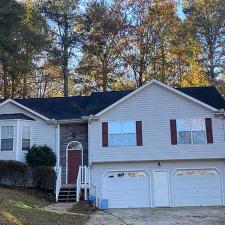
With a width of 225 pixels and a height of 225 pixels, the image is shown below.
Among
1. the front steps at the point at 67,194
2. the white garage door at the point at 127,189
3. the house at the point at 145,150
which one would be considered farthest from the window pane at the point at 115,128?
the front steps at the point at 67,194

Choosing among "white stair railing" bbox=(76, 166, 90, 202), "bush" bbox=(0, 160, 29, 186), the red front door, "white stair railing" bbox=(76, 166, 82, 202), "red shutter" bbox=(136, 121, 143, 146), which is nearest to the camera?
"white stair railing" bbox=(76, 166, 82, 202)

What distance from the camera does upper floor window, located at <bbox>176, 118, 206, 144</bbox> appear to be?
23453 mm

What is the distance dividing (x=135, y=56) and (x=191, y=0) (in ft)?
25.5

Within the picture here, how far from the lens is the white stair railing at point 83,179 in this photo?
73.2ft

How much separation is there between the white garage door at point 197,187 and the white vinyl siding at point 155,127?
3.45 feet

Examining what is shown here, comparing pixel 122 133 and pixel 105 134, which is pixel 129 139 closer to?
pixel 122 133

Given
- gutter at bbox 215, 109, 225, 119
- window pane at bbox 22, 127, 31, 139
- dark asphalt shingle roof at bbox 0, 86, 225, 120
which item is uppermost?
dark asphalt shingle roof at bbox 0, 86, 225, 120

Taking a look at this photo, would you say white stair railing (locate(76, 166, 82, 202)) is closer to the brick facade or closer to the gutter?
the brick facade

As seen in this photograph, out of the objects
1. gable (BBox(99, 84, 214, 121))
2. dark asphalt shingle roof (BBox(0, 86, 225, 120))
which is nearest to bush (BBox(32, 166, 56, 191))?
dark asphalt shingle roof (BBox(0, 86, 225, 120))

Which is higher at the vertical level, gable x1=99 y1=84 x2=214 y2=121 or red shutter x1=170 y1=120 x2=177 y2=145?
gable x1=99 y1=84 x2=214 y2=121

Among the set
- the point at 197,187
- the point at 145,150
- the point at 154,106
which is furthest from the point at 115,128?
the point at 197,187

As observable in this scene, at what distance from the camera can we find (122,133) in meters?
23.8

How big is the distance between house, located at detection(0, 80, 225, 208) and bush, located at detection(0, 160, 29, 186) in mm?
1033

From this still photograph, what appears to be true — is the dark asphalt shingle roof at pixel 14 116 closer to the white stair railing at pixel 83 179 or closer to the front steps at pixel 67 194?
the white stair railing at pixel 83 179
